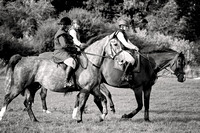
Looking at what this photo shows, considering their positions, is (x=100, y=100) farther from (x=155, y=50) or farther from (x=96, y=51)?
(x=155, y=50)

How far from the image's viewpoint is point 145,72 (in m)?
11.7

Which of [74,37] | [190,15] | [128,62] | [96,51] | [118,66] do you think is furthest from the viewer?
[190,15]

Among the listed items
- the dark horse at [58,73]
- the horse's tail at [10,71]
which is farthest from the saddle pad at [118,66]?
the horse's tail at [10,71]

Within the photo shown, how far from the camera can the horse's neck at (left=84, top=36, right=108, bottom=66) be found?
10.4 m

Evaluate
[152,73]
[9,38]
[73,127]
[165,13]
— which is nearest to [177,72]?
[152,73]

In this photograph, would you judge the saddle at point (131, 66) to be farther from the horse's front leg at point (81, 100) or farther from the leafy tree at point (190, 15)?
the leafy tree at point (190, 15)

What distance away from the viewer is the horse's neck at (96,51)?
1041 cm

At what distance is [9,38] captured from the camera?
3762cm

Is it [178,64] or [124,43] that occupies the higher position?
[124,43]

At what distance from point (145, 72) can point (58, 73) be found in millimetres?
3000

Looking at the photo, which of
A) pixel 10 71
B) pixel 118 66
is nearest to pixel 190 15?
pixel 118 66

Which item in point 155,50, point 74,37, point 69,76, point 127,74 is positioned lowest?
point 127,74

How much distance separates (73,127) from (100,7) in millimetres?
49065

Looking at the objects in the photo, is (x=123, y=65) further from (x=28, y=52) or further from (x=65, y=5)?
(x=65, y=5)
